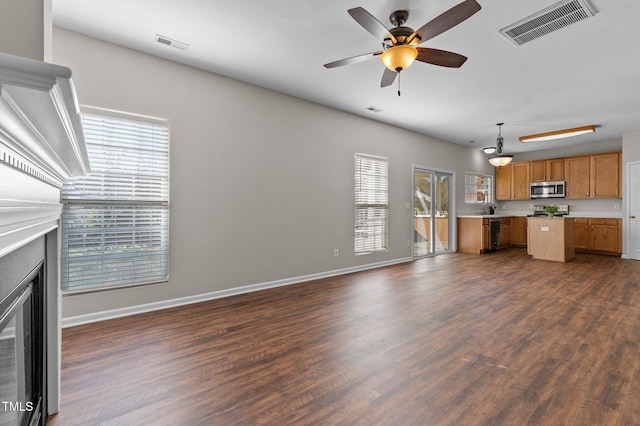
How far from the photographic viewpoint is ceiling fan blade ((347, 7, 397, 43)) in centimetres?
214

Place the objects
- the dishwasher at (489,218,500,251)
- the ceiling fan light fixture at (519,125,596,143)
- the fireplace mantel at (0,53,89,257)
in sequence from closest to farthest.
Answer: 1. the fireplace mantel at (0,53,89,257)
2. the ceiling fan light fixture at (519,125,596,143)
3. the dishwasher at (489,218,500,251)

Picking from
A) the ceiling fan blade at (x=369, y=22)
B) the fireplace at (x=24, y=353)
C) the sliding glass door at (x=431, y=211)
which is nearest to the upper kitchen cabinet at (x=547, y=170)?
the sliding glass door at (x=431, y=211)

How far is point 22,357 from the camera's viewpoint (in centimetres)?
125

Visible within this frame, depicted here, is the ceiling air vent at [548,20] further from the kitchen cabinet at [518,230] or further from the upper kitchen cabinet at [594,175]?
the kitchen cabinet at [518,230]

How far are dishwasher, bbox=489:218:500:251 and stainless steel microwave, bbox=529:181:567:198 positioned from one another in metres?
1.52

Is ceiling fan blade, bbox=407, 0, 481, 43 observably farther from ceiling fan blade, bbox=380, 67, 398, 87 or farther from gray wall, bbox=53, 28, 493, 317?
gray wall, bbox=53, 28, 493, 317

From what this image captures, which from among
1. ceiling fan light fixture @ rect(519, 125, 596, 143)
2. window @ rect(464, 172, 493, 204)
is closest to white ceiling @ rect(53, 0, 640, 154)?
ceiling fan light fixture @ rect(519, 125, 596, 143)

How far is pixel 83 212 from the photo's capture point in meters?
3.00

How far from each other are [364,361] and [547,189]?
8.51 meters

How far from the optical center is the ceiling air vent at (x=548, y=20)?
253 cm

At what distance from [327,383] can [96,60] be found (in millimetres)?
3586

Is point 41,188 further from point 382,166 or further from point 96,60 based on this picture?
point 382,166

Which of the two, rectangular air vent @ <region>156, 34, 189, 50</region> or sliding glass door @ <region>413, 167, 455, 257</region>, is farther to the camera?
sliding glass door @ <region>413, 167, 455, 257</region>

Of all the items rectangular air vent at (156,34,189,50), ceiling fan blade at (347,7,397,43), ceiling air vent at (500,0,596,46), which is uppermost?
rectangular air vent at (156,34,189,50)
